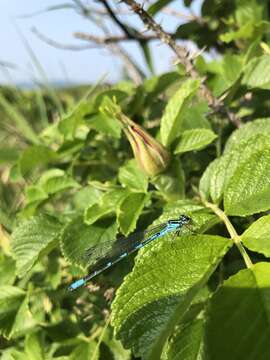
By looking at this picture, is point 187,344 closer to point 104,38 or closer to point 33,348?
point 33,348

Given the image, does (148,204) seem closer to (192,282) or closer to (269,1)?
(192,282)

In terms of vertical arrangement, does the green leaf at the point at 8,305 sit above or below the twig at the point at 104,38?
below

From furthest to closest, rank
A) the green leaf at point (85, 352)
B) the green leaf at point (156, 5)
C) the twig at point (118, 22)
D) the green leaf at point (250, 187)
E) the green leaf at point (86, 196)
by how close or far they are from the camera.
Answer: the twig at point (118, 22), the green leaf at point (156, 5), the green leaf at point (86, 196), the green leaf at point (85, 352), the green leaf at point (250, 187)

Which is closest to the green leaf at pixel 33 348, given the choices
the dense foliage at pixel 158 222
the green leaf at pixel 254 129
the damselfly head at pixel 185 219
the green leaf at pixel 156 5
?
the dense foliage at pixel 158 222

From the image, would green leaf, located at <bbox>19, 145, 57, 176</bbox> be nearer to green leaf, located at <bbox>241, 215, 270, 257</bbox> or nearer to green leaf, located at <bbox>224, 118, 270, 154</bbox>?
green leaf, located at <bbox>224, 118, 270, 154</bbox>

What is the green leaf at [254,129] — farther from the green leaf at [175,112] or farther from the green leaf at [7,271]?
the green leaf at [7,271]

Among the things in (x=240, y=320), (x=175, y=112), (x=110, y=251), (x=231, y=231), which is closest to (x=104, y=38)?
(x=175, y=112)

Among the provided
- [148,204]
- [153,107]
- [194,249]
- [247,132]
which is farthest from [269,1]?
[194,249]

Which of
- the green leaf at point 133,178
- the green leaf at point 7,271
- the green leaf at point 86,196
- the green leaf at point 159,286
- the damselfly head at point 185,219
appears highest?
the green leaf at point 159,286

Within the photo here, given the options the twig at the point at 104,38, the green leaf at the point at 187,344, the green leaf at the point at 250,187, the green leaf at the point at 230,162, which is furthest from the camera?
the twig at the point at 104,38
